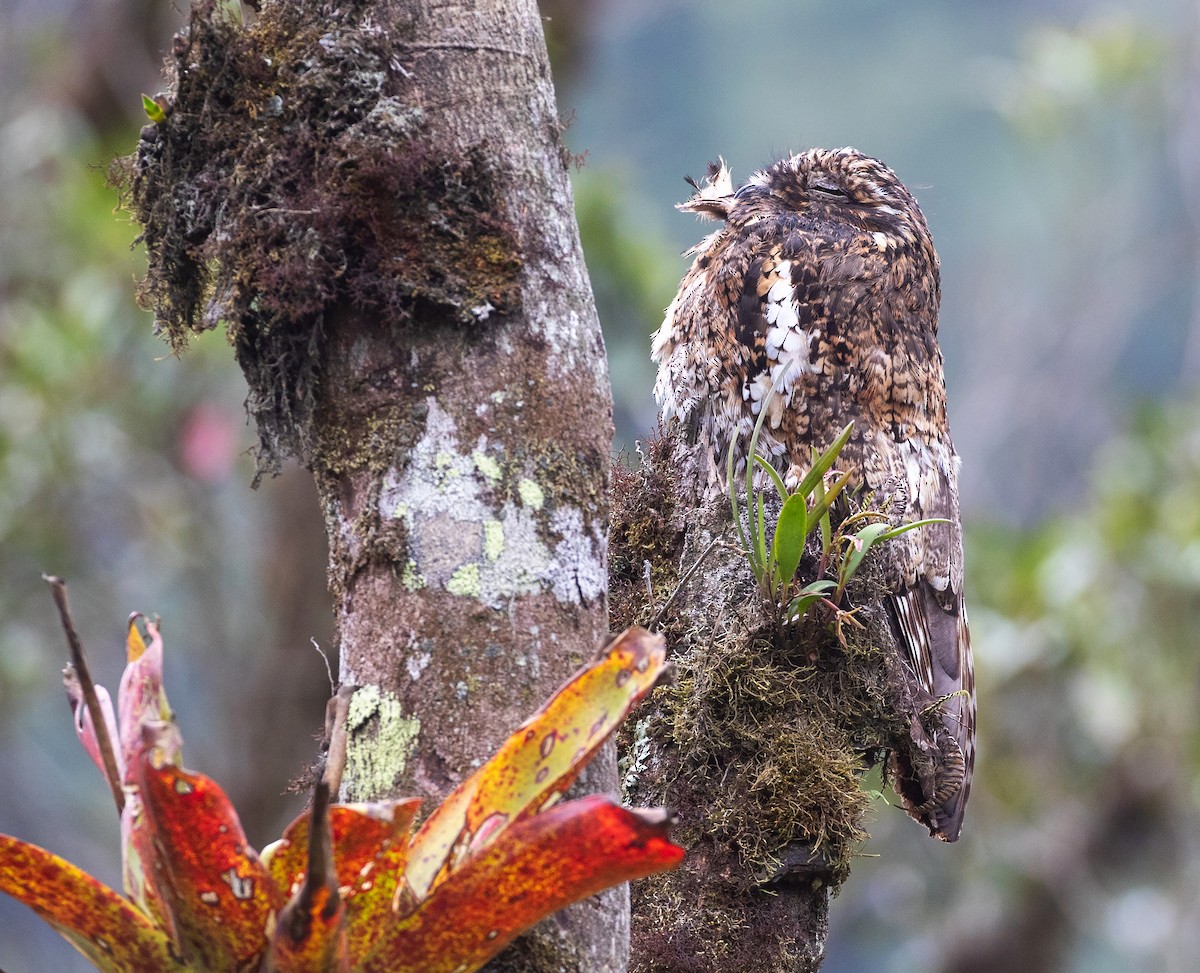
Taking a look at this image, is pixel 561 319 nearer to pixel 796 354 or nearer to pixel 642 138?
pixel 796 354

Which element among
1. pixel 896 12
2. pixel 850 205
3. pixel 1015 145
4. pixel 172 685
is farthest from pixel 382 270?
pixel 896 12

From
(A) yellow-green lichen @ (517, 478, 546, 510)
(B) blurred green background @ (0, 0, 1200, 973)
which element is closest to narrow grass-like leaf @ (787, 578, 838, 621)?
(A) yellow-green lichen @ (517, 478, 546, 510)

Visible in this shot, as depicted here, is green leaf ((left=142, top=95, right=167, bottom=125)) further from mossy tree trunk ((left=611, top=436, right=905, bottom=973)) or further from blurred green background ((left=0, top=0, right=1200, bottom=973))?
blurred green background ((left=0, top=0, right=1200, bottom=973))

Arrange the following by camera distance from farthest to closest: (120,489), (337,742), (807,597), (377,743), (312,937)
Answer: (120,489) < (807,597) < (377,743) < (337,742) < (312,937)

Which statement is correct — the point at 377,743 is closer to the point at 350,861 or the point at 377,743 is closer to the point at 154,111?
A: the point at 350,861

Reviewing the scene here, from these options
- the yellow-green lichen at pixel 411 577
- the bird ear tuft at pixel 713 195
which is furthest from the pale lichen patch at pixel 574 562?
the bird ear tuft at pixel 713 195

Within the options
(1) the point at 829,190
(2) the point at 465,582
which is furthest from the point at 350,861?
(1) the point at 829,190
